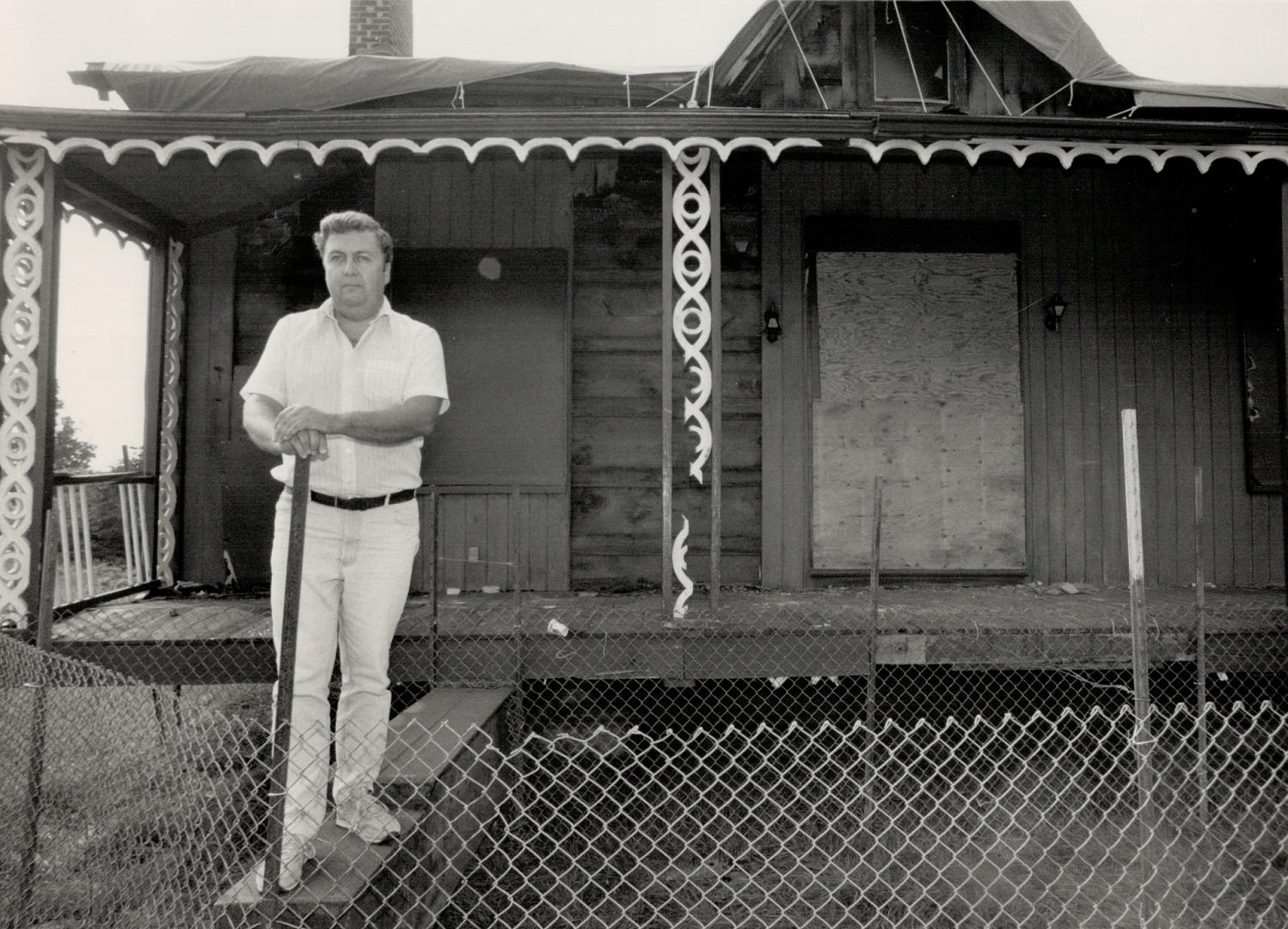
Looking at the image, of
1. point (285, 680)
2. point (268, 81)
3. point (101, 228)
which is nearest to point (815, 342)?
point (268, 81)

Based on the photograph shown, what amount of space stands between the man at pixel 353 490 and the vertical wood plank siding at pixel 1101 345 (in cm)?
409

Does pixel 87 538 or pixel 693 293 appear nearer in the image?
pixel 693 293

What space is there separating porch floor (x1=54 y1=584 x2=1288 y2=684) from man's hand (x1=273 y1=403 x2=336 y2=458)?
96.2 inches

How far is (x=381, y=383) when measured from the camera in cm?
314

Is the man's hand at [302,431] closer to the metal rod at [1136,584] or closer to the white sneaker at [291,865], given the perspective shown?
the white sneaker at [291,865]

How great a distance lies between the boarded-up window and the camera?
6.75 meters

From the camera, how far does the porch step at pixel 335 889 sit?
255cm

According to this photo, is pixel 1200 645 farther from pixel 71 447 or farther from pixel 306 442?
pixel 71 447

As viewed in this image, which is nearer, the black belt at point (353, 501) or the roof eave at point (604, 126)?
the black belt at point (353, 501)

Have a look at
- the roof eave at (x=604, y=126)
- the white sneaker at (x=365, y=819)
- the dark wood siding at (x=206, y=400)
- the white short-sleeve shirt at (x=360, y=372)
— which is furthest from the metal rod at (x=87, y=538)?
the white sneaker at (x=365, y=819)

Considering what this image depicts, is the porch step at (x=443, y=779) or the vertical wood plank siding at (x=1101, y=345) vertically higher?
the vertical wood plank siding at (x=1101, y=345)

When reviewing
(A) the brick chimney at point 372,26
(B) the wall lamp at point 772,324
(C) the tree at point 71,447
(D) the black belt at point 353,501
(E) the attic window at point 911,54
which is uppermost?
(A) the brick chimney at point 372,26

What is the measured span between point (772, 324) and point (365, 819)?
15.7ft

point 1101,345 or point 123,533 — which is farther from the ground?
point 1101,345
